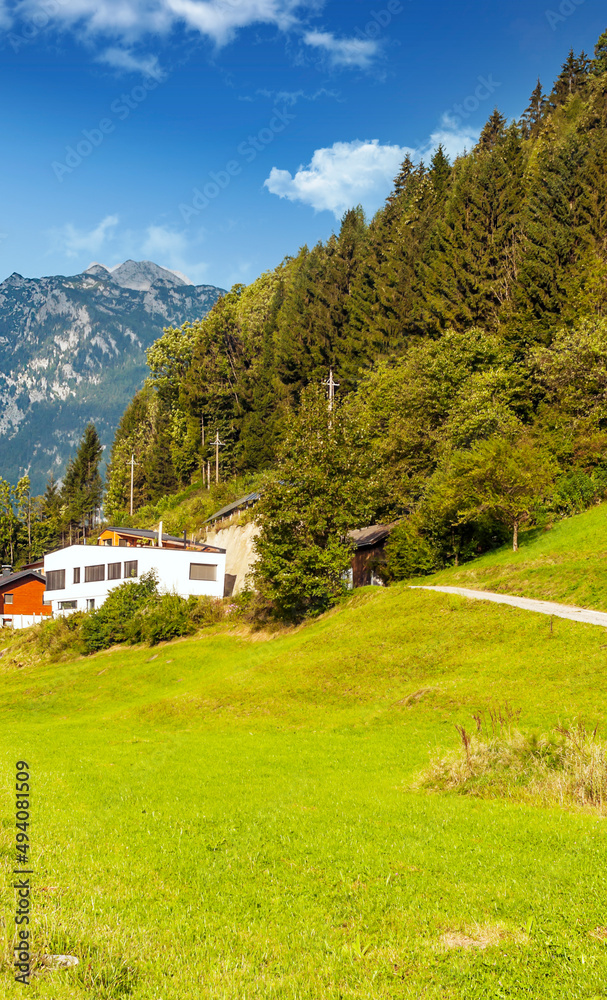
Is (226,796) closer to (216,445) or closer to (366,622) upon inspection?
(366,622)

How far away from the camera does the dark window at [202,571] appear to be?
56.3m

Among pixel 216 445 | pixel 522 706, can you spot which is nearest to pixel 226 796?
pixel 522 706

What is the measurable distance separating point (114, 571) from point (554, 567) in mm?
44133

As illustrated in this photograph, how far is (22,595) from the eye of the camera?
77.8 m

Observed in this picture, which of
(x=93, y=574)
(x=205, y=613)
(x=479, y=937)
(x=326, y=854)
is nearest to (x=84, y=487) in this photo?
(x=93, y=574)

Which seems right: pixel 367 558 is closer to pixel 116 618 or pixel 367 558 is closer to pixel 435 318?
pixel 116 618

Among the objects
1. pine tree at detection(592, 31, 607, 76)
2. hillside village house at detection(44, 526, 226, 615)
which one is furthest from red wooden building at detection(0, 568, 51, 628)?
pine tree at detection(592, 31, 607, 76)

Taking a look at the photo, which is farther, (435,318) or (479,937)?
(435,318)

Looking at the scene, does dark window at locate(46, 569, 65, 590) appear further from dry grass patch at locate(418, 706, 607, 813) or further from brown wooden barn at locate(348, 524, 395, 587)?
dry grass patch at locate(418, 706, 607, 813)

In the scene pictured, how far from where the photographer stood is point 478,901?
7645 mm

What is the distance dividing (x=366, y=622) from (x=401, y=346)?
44914mm

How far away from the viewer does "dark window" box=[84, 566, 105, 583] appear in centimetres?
6256

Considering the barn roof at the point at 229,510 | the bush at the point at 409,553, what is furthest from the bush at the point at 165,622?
the barn roof at the point at 229,510

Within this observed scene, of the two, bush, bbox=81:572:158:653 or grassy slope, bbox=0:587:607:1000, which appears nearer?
grassy slope, bbox=0:587:607:1000
